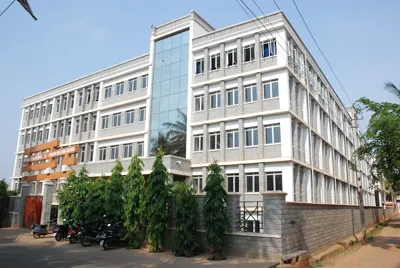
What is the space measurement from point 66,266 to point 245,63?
1486cm

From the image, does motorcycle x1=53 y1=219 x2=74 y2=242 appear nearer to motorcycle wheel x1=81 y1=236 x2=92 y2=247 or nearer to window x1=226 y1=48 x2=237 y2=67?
motorcycle wheel x1=81 y1=236 x2=92 y2=247

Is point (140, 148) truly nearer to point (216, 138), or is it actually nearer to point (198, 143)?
point (198, 143)

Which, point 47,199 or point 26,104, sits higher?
point 26,104

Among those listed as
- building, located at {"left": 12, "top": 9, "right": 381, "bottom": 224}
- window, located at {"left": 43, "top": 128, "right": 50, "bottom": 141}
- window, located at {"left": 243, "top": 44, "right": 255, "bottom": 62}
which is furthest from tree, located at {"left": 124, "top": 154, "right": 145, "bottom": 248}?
window, located at {"left": 43, "top": 128, "right": 50, "bottom": 141}

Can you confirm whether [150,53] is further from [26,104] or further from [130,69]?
[26,104]

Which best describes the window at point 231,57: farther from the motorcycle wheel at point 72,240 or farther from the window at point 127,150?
the motorcycle wheel at point 72,240

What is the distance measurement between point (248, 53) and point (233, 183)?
321 inches

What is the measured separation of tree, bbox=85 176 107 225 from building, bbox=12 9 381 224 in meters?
4.51

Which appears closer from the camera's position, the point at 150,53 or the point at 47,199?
the point at 47,199

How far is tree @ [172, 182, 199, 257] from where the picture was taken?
1048cm

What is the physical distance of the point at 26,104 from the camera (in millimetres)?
34438

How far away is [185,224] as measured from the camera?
10.5 m

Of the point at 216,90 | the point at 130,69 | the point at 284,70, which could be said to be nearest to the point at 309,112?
the point at 284,70

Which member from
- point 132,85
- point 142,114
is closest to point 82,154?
point 142,114
